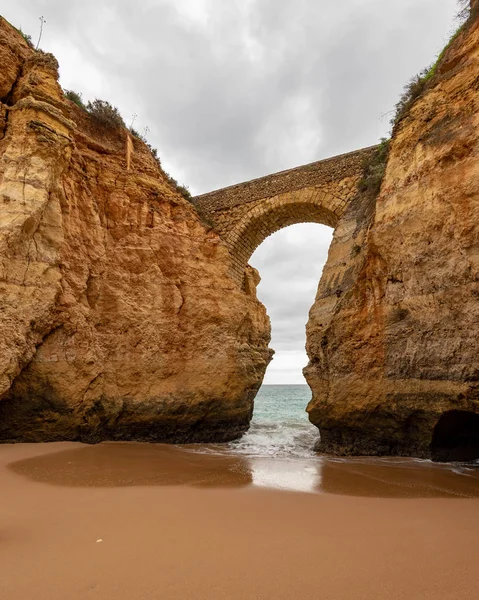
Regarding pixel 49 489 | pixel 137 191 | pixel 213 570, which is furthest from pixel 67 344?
pixel 213 570

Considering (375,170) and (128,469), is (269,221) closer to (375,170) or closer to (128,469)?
(375,170)

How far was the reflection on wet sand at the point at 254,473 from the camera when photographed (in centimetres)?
382

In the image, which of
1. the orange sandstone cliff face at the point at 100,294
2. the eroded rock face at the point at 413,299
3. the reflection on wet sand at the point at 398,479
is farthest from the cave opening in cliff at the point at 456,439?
the orange sandstone cliff face at the point at 100,294

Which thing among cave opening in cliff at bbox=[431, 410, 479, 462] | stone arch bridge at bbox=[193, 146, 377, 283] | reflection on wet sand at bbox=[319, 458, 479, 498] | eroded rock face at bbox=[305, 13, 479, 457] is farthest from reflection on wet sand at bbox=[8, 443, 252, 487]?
stone arch bridge at bbox=[193, 146, 377, 283]

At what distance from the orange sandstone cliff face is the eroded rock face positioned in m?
2.77

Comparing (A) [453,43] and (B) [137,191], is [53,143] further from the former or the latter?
(A) [453,43]

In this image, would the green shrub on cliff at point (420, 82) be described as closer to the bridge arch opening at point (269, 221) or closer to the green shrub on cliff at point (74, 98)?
the bridge arch opening at point (269, 221)

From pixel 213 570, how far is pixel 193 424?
677 cm

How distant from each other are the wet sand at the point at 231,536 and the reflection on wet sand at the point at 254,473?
0.13ft

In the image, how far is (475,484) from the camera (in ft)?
13.9

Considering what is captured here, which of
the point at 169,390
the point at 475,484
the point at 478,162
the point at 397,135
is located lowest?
the point at 475,484

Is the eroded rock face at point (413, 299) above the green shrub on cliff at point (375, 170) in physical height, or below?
below

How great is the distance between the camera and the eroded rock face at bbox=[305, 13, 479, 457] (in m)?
5.32

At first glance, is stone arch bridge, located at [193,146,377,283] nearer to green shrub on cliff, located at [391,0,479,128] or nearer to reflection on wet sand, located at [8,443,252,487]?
green shrub on cliff, located at [391,0,479,128]
